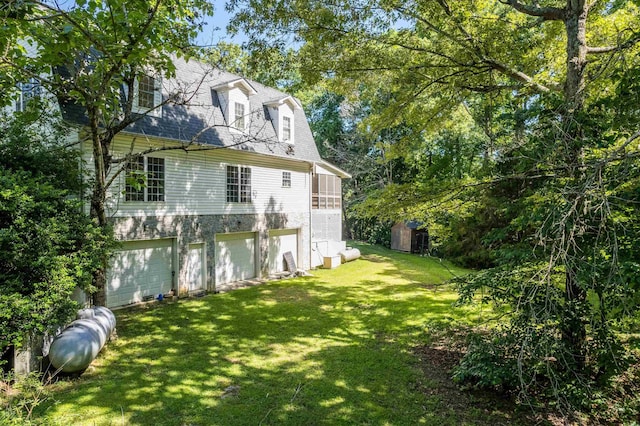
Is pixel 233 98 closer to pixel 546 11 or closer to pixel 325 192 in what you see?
pixel 325 192

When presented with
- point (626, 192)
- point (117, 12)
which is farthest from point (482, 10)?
point (117, 12)

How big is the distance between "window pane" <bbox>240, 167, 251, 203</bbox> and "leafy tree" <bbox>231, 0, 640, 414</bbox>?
608 cm

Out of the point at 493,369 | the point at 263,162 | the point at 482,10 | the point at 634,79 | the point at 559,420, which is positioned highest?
the point at 482,10

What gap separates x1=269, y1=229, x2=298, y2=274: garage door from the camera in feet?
53.4

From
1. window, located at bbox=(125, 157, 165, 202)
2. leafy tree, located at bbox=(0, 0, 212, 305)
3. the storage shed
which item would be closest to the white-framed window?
leafy tree, located at bbox=(0, 0, 212, 305)

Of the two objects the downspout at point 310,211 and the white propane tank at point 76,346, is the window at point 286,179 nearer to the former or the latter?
the downspout at point 310,211

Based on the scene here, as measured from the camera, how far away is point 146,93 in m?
11.5

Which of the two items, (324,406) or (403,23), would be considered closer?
(324,406)

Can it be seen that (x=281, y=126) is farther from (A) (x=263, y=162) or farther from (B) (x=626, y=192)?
(B) (x=626, y=192)

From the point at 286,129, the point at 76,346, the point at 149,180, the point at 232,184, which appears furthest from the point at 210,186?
the point at 76,346

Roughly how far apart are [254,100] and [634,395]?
14828mm

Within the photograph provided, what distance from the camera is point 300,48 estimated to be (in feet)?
28.1

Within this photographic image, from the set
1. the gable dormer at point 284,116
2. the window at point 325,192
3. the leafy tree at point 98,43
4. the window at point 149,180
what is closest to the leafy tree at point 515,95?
the leafy tree at point 98,43

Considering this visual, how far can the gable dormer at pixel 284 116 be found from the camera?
15875 mm
